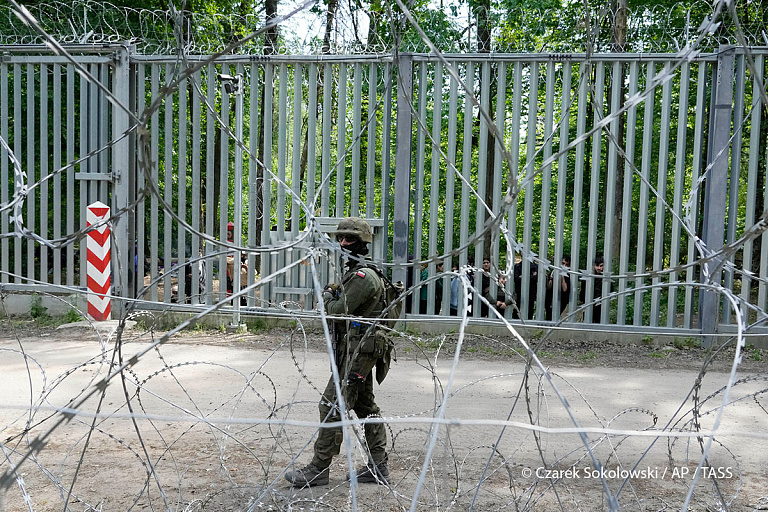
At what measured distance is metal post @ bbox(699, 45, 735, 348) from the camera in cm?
774

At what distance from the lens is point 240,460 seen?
4.38 metres

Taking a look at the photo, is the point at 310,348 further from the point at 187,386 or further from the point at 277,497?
the point at 277,497

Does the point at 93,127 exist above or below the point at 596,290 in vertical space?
above

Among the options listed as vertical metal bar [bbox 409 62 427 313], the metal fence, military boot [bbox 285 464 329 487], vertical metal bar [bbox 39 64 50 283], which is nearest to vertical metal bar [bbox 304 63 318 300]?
the metal fence

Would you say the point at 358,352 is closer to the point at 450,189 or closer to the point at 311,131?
the point at 450,189

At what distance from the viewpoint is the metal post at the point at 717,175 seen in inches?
305

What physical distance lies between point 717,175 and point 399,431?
5184 millimetres

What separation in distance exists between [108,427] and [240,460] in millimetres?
1089

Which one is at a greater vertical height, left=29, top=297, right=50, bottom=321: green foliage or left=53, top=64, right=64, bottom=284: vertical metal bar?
left=53, top=64, right=64, bottom=284: vertical metal bar

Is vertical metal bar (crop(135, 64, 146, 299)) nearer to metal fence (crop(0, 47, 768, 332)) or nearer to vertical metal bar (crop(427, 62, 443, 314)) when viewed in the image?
metal fence (crop(0, 47, 768, 332))

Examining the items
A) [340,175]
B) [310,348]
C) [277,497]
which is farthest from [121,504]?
[340,175]

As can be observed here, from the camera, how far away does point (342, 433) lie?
161 inches

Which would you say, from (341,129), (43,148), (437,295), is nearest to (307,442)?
(341,129)

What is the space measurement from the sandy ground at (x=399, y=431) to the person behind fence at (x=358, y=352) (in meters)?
0.10
